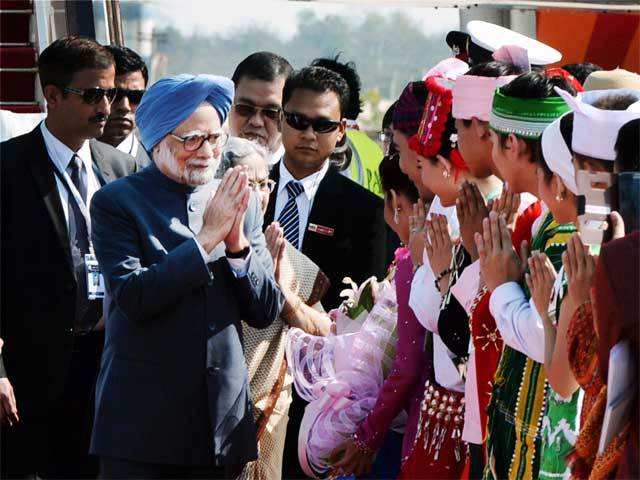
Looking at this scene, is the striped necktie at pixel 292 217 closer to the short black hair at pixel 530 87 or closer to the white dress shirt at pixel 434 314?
the white dress shirt at pixel 434 314

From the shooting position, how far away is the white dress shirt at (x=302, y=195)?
215 inches

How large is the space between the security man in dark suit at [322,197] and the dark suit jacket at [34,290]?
0.91 meters

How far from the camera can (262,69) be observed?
6012 mm

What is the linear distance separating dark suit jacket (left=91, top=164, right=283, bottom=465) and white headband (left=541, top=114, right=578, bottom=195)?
1089 millimetres

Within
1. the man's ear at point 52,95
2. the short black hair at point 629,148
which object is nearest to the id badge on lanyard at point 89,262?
the man's ear at point 52,95

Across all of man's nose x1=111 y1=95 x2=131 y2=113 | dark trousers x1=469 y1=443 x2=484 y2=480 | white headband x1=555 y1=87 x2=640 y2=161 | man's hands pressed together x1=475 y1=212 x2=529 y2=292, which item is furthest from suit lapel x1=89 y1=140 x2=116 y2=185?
white headband x1=555 y1=87 x2=640 y2=161

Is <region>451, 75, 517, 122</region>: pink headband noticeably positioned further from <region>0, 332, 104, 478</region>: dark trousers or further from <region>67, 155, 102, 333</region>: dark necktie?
<region>0, 332, 104, 478</region>: dark trousers

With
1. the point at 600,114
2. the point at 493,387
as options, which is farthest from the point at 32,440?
the point at 600,114

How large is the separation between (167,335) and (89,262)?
3.74 ft

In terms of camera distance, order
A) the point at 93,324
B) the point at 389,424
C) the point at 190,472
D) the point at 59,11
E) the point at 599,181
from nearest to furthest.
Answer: the point at 599,181 < the point at 190,472 < the point at 389,424 < the point at 93,324 < the point at 59,11

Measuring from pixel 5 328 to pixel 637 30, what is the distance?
3.99 m

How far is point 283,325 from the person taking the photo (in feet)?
16.0

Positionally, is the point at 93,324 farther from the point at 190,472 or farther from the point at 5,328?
the point at 190,472

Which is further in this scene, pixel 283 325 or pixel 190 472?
pixel 283 325
